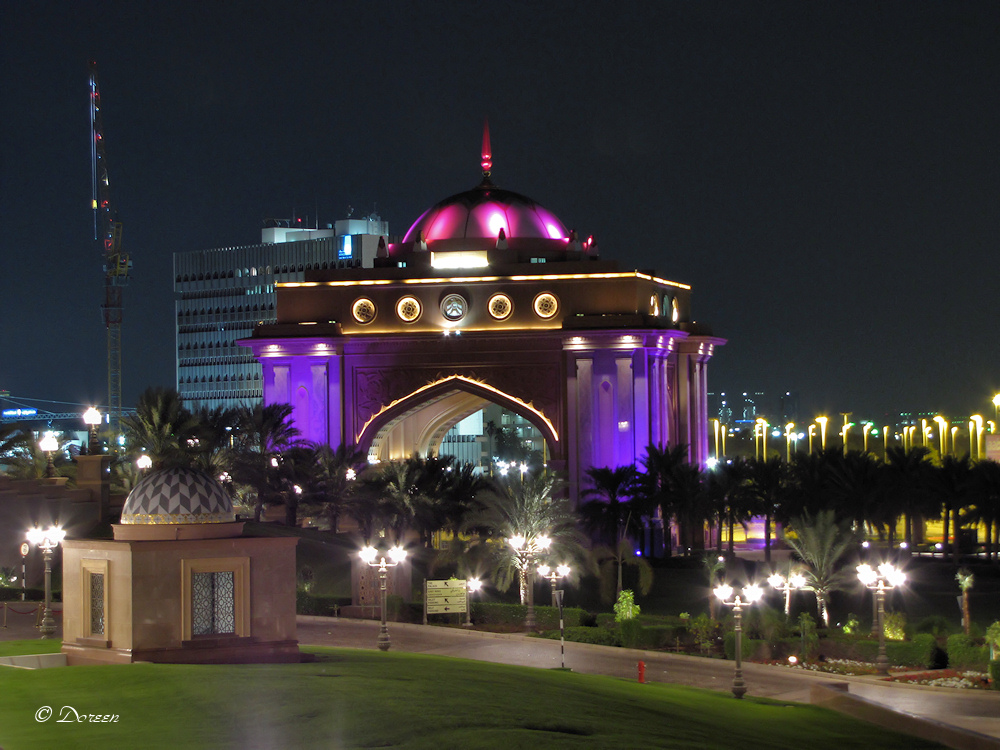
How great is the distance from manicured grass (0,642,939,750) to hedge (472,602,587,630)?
1090cm

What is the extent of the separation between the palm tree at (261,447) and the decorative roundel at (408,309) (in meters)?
6.71

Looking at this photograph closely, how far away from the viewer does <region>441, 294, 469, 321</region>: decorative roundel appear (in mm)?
55344

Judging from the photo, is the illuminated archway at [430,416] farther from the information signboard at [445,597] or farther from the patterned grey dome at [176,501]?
the patterned grey dome at [176,501]

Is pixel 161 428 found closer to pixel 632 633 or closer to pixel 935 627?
pixel 632 633

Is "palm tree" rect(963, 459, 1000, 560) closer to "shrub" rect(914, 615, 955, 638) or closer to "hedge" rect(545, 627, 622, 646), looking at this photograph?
"shrub" rect(914, 615, 955, 638)

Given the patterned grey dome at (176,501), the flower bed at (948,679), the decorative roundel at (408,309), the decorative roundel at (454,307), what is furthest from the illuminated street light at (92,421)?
the flower bed at (948,679)

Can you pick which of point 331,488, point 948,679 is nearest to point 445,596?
point 948,679

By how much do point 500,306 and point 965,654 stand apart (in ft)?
98.6

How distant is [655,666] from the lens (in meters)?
28.3

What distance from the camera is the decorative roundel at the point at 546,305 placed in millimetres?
54719

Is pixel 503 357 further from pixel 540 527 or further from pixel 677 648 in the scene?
pixel 677 648

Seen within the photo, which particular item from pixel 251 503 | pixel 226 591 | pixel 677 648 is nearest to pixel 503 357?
pixel 251 503

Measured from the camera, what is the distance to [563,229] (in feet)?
199

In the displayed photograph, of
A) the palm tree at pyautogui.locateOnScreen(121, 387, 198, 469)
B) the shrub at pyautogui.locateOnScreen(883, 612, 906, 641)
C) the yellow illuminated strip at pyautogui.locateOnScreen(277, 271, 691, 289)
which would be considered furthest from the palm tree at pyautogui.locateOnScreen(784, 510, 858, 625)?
the yellow illuminated strip at pyautogui.locateOnScreen(277, 271, 691, 289)
